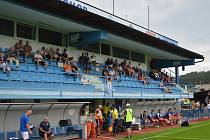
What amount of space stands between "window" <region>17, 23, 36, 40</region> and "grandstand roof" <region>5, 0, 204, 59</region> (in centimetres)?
229

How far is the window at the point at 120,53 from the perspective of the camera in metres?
35.6

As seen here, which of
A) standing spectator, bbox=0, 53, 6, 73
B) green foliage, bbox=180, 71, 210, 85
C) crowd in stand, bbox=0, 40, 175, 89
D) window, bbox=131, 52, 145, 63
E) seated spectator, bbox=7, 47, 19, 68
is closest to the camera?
standing spectator, bbox=0, 53, 6, 73

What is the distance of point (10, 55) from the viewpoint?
2081cm

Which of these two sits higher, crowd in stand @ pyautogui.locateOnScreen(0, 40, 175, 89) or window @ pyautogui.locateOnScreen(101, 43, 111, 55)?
window @ pyautogui.locateOnScreen(101, 43, 111, 55)

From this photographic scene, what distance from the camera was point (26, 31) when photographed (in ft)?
81.8

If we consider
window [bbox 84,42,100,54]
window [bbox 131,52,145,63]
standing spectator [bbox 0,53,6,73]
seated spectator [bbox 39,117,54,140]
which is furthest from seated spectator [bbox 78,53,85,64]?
window [bbox 131,52,145,63]

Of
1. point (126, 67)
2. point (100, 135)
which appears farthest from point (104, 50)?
point (100, 135)

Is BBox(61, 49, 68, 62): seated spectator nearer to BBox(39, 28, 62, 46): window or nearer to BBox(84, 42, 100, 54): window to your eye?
BBox(39, 28, 62, 46): window

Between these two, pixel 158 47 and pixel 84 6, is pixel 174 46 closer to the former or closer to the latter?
pixel 158 47

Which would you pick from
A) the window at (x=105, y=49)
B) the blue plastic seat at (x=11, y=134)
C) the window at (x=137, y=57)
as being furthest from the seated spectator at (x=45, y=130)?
the window at (x=137, y=57)

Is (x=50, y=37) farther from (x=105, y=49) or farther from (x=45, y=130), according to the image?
(x=45, y=130)

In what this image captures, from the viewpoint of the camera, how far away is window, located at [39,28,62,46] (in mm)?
26300

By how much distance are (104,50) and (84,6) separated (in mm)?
8280

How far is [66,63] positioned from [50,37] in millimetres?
2854
